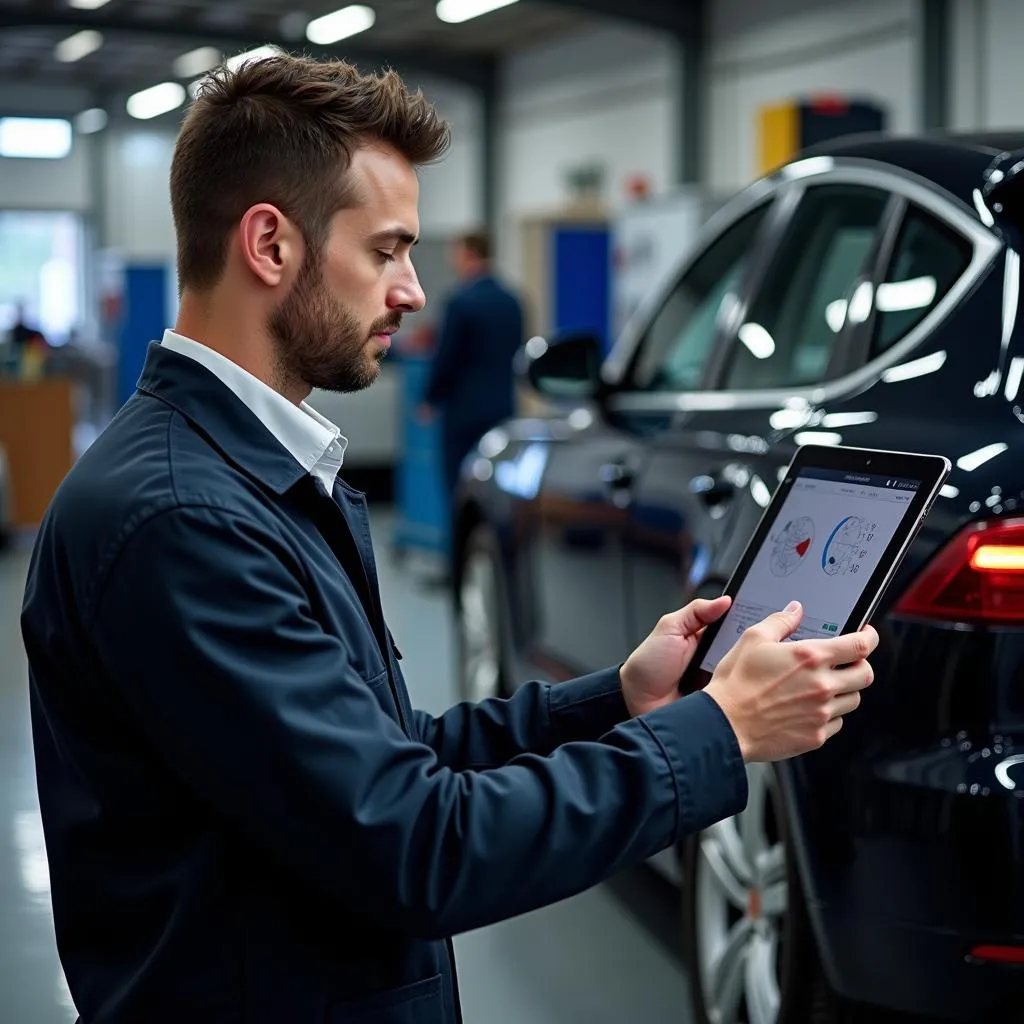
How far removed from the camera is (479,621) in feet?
15.1

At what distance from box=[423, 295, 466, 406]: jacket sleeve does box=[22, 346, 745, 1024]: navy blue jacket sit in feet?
21.0

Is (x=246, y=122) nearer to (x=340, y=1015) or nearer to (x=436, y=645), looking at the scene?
(x=340, y=1015)

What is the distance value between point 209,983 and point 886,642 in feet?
3.67

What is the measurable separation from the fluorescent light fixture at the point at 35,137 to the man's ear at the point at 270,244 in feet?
70.8

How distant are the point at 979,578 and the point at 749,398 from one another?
0.88 m

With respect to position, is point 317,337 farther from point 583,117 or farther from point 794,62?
point 583,117

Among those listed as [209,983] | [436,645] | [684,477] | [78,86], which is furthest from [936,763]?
[78,86]

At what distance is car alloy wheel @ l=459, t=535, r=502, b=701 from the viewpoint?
173 inches

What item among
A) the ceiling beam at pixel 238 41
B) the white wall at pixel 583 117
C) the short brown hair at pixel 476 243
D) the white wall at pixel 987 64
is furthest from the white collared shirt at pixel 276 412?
the white wall at pixel 583 117

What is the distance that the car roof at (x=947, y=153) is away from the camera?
2465 mm

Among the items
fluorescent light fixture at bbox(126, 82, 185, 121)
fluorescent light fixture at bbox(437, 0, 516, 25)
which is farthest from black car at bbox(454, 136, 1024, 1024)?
fluorescent light fixture at bbox(126, 82, 185, 121)

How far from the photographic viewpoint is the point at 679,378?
11.0 feet

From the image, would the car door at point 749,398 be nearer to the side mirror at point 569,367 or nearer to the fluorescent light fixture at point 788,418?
the fluorescent light fixture at point 788,418

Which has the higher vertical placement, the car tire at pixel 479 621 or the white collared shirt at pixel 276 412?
the white collared shirt at pixel 276 412
